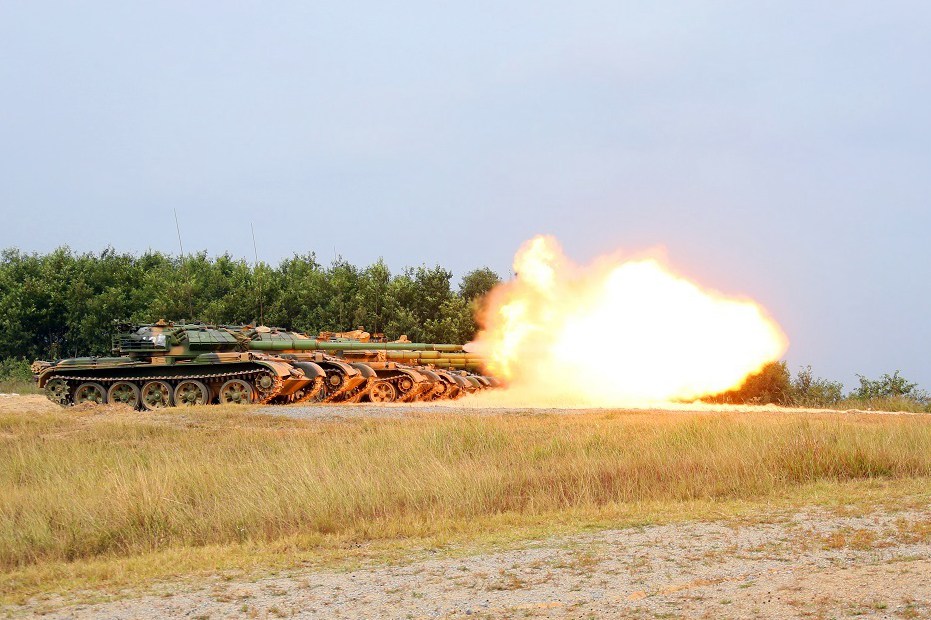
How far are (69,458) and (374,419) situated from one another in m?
7.14

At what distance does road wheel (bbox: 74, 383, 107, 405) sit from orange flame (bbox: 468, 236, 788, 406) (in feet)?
41.6

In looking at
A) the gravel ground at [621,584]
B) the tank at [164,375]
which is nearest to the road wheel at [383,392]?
the tank at [164,375]

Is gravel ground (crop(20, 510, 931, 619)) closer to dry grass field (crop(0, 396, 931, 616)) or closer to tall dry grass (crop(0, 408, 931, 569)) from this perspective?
dry grass field (crop(0, 396, 931, 616))

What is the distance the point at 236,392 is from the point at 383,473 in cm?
1867

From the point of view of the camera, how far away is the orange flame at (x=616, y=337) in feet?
98.9

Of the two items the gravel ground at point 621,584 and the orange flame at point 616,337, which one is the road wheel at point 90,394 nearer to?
the orange flame at point 616,337

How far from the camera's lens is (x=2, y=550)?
10789 mm

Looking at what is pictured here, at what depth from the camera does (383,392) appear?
35.4 m

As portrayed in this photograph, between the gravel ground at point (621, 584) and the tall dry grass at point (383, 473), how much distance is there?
7.00 feet

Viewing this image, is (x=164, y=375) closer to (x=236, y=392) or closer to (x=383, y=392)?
(x=236, y=392)

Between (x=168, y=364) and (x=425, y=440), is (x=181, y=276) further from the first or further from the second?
(x=425, y=440)

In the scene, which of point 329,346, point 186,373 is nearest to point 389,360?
point 329,346

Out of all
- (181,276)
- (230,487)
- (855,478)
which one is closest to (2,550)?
(230,487)

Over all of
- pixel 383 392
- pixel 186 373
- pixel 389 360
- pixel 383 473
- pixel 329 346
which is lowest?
pixel 383 473
